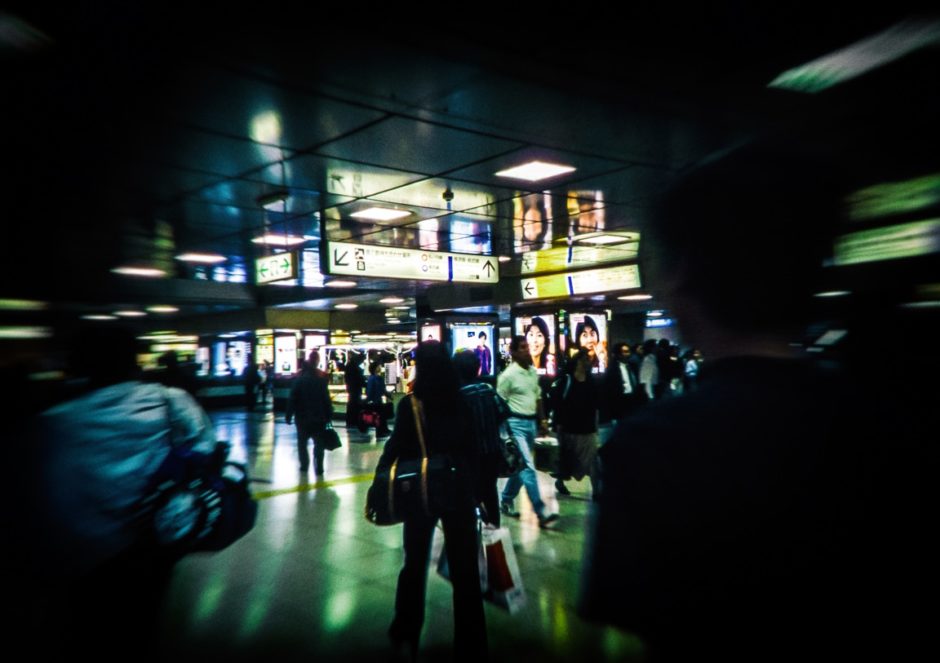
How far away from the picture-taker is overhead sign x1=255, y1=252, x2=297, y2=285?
1019cm

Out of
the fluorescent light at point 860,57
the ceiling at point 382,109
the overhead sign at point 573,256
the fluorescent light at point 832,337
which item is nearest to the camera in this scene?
the fluorescent light at point 832,337

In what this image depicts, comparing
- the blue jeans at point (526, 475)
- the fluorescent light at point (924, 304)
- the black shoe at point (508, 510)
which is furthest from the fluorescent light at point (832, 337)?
the black shoe at point (508, 510)

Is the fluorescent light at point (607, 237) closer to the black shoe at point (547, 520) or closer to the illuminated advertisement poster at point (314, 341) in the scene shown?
the black shoe at point (547, 520)

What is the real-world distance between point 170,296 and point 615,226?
47.8ft

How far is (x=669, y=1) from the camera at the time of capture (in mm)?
3906

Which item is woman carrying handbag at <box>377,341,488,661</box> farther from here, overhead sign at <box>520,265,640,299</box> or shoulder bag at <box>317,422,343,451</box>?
overhead sign at <box>520,265,640,299</box>

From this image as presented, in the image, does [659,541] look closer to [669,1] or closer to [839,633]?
[839,633]

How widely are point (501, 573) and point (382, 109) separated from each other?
377 cm

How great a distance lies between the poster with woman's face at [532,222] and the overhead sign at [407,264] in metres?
0.88

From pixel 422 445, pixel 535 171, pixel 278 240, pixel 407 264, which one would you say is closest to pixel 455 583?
pixel 422 445

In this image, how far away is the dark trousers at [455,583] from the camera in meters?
3.79

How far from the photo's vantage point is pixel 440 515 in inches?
150

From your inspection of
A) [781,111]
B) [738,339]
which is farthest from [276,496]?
[738,339]

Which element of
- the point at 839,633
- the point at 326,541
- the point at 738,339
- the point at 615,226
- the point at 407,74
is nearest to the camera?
the point at 839,633
